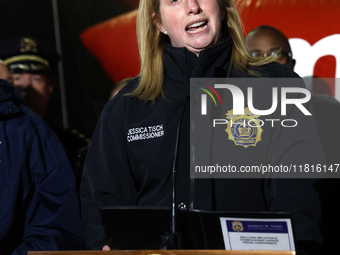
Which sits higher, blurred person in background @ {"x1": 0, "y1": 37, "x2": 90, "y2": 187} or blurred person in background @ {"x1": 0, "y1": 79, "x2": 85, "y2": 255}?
blurred person in background @ {"x1": 0, "y1": 37, "x2": 90, "y2": 187}

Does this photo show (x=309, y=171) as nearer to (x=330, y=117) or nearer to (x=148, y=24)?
(x=148, y=24)

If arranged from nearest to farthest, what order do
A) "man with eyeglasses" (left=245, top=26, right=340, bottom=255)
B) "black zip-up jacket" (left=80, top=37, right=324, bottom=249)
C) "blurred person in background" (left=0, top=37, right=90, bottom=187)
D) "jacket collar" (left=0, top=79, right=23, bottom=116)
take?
"black zip-up jacket" (left=80, top=37, right=324, bottom=249), "jacket collar" (left=0, top=79, right=23, bottom=116), "man with eyeglasses" (left=245, top=26, right=340, bottom=255), "blurred person in background" (left=0, top=37, right=90, bottom=187)

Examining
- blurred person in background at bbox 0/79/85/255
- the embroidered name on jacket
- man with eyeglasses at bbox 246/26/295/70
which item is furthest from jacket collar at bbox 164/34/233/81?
man with eyeglasses at bbox 246/26/295/70

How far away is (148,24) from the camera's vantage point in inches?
61.6

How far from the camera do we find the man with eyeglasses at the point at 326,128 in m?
1.88

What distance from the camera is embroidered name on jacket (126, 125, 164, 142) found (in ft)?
4.41

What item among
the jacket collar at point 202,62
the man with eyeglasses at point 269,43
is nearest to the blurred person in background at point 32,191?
the jacket collar at point 202,62

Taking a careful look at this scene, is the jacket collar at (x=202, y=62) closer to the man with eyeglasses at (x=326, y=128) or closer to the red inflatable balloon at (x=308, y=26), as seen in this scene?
the man with eyeglasses at (x=326, y=128)

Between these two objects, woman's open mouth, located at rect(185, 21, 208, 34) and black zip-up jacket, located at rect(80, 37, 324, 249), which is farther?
woman's open mouth, located at rect(185, 21, 208, 34)

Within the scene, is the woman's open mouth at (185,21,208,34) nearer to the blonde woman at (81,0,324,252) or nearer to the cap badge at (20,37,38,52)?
the blonde woman at (81,0,324,252)

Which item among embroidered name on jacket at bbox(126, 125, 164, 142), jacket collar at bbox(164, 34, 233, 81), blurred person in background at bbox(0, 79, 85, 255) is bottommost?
blurred person in background at bbox(0, 79, 85, 255)

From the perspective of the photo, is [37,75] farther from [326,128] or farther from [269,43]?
[326,128]

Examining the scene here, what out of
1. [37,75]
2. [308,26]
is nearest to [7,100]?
[37,75]

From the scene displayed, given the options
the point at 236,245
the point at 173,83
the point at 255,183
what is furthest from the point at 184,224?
the point at 173,83
